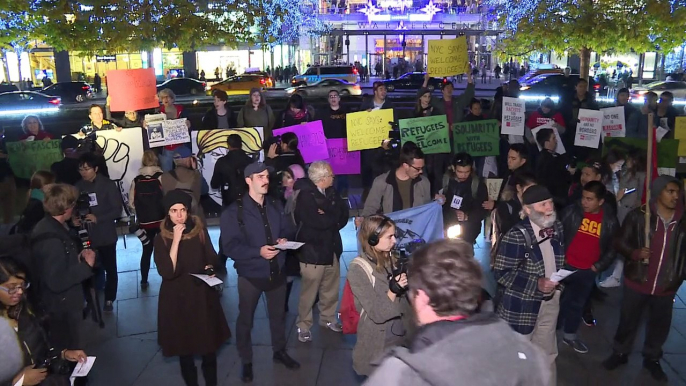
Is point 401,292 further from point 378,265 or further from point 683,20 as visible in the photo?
point 683,20

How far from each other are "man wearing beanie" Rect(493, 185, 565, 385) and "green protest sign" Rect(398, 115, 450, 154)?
5.19m

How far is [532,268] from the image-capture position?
4.66 metres

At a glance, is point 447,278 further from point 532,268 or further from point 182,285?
point 182,285

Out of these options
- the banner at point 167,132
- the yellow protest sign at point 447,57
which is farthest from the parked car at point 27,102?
the yellow protest sign at point 447,57

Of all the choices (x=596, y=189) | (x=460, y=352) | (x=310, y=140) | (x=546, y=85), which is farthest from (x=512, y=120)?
(x=546, y=85)

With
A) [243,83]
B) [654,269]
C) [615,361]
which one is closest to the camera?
[654,269]

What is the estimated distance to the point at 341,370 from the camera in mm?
5910

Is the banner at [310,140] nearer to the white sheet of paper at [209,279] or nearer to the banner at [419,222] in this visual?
the banner at [419,222]

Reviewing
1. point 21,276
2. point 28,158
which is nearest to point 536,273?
point 21,276

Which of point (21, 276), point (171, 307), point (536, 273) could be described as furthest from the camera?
point (171, 307)

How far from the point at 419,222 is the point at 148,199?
3232mm

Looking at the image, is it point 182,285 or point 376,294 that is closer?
point 376,294

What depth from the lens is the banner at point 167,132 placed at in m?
10.1

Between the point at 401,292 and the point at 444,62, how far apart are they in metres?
7.19
